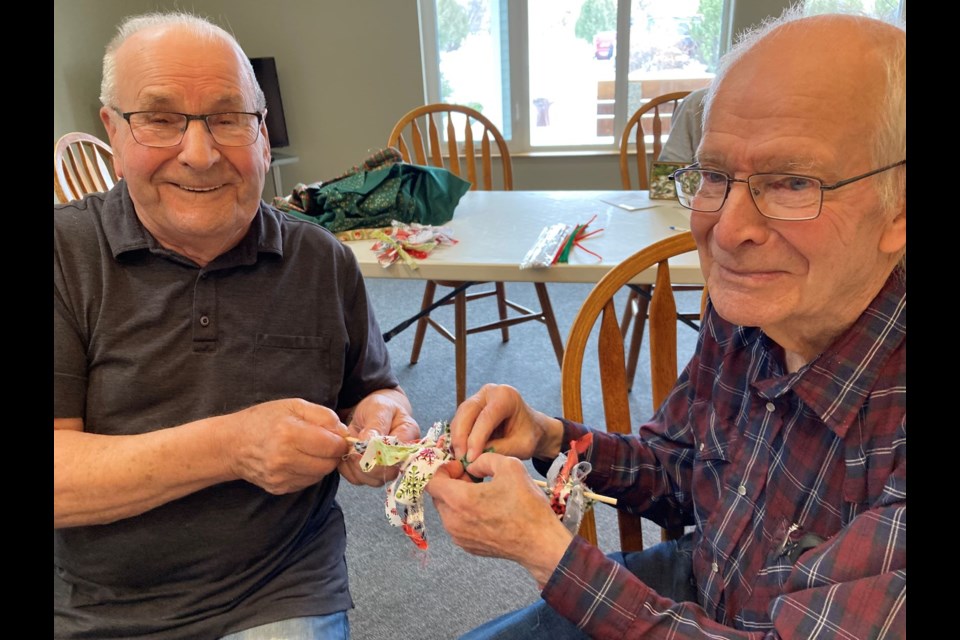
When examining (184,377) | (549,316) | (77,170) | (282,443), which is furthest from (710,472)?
(77,170)

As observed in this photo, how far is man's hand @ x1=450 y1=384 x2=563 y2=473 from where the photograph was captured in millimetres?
1058

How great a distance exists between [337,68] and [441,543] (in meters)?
3.56

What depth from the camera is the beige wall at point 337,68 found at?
4.29 meters

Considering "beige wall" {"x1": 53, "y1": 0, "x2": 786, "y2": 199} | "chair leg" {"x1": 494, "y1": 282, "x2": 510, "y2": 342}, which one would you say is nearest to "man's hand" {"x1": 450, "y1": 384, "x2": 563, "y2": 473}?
"chair leg" {"x1": 494, "y1": 282, "x2": 510, "y2": 342}

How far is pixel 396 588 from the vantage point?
1.93 metres

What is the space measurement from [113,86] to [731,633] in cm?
126

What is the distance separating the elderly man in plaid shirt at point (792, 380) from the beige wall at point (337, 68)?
3.64 m

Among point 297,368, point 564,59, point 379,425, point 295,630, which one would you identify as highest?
point 564,59

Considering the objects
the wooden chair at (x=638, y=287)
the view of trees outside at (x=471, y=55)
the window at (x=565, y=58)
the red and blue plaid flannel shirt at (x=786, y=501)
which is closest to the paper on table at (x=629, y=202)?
the wooden chair at (x=638, y=287)

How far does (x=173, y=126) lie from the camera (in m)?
1.09

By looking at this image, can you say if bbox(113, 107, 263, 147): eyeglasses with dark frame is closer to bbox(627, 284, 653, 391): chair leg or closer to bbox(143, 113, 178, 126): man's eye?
bbox(143, 113, 178, 126): man's eye

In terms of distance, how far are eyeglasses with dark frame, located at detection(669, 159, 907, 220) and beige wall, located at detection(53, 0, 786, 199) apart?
3.67 m

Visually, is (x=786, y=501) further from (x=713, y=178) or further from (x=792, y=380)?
(x=713, y=178)

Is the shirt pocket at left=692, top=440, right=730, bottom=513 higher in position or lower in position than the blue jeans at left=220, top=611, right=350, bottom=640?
higher
